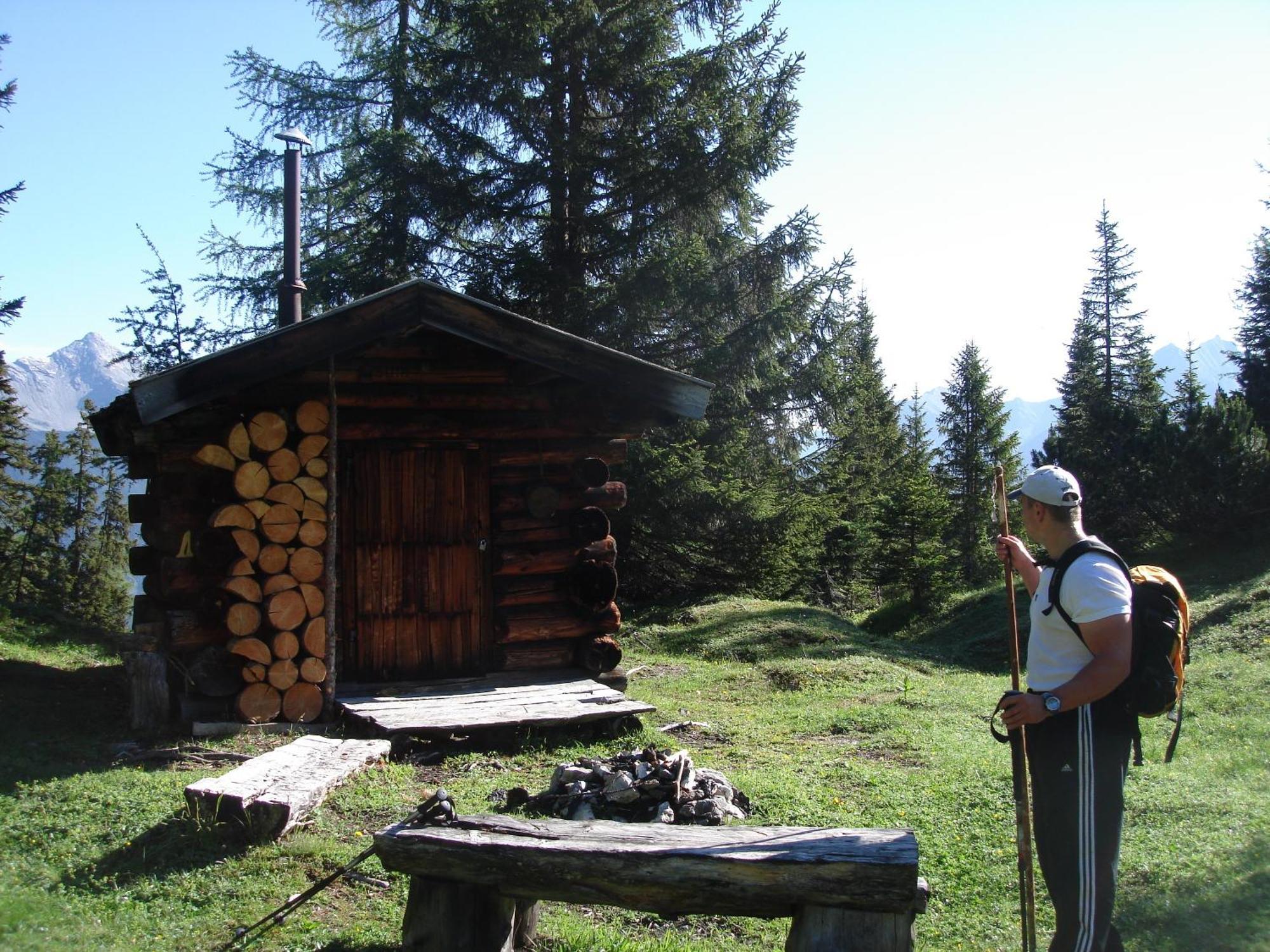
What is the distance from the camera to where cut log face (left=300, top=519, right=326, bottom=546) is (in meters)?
8.99

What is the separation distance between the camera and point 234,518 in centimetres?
866

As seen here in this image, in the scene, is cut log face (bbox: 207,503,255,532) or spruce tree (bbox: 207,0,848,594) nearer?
cut log face (bbox: 207,503,255,532)

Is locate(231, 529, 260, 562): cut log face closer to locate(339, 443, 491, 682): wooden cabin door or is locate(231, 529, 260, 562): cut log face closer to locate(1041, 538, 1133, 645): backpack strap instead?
locate(339, 443, 491, 682): wooden cabin door

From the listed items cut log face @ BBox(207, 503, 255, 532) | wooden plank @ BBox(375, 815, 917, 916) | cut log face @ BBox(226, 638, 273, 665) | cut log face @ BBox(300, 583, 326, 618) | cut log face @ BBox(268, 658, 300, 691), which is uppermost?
cut log face @ BBox(207, 503, 255, 532)

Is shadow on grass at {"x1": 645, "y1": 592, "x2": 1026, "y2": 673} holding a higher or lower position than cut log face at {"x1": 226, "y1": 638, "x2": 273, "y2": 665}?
lower

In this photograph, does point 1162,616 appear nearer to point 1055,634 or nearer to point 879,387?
point 1055,634

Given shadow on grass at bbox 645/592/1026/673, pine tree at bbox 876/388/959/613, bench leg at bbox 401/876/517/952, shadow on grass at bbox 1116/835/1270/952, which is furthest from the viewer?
pine tree at bbox 876/388/959/613

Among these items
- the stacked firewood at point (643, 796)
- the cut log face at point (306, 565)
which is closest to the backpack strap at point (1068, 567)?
the stacked firewood at point (643, 796)

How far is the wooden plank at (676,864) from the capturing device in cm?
391

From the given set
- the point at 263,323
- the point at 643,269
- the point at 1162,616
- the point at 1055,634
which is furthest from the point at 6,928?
the point at 263,323

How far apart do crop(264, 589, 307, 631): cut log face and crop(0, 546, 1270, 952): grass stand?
107cm

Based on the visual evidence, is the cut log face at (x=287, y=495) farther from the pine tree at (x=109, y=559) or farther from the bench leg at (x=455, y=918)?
the pine tree at (x=109, y=559)

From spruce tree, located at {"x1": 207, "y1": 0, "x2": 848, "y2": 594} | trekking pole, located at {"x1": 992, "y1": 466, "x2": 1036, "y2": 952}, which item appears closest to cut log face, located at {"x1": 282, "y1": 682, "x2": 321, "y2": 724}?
trekking pole, located at {"x1": 992, "y1": 466, "x2": 1036, "y2": 952}

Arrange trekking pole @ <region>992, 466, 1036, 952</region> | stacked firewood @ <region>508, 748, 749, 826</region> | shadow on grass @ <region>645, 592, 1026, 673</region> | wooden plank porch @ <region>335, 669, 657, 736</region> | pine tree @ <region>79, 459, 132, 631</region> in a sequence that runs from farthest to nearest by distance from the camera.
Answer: pine tree @ <region>79, 459, 132, 631</region> → shadow on grass @ <region>645, 592, 1026, 673</region> → wooden plank porch @ <region>335, 669, 657, 736</region> → stacked firewood @ <region>508, 748, 749, 826</region> → trekking pole @ <region>992, 466, 1036, 952</region>
